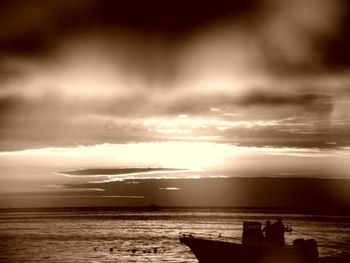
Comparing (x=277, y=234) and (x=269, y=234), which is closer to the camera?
(x=277, y=234)

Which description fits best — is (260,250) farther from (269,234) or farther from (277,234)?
(277,234)

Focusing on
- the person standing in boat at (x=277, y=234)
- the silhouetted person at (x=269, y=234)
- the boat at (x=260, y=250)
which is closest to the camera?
the boat at (x=260, y=250)

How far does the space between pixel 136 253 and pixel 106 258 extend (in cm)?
684

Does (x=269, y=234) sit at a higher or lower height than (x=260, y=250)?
higher

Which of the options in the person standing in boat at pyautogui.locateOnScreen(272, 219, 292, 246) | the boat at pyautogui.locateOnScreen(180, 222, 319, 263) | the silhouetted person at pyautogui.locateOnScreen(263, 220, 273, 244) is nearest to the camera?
the boat at pyautogui.locateOnScreen(180, 222, 319, 263)

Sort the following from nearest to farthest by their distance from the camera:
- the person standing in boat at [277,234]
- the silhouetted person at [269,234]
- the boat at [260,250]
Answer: the boat at [260,250] → the person standing in boat at [277,234] → the silhouetted person at [269,234]

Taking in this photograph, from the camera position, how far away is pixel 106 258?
201 ft

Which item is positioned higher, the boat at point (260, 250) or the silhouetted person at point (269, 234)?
the silhouetted person at point (269, 234)

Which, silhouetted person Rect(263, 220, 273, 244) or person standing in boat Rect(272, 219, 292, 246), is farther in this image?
silhouetted person Rect(263, 220, 273, 244)

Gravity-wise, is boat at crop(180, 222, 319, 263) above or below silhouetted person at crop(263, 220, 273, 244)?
below

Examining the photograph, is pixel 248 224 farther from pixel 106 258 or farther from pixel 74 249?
pixel 74 249

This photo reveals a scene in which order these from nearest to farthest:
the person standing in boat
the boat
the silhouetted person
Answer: the boat
the person standing in boat
the silhouetted person

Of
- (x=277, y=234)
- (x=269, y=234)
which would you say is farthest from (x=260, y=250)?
(x=277, y=234)

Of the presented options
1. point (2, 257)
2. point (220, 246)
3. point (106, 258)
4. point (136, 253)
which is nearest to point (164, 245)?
point (136, 253)
